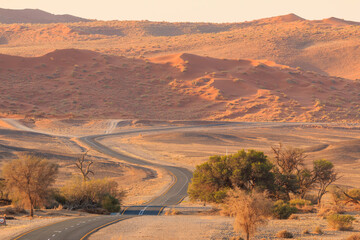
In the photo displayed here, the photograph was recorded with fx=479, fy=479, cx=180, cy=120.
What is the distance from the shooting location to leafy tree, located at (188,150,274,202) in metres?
34.9

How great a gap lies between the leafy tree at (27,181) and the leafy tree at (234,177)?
1093 centimetres

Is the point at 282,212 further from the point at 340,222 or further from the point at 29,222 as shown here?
the point at 29,222

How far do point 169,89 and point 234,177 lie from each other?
8258 cm

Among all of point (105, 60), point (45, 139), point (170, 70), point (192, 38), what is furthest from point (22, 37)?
point (45, 139)

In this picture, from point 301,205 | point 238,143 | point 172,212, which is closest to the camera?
point 172,212

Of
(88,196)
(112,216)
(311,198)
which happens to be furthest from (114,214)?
(311,198)

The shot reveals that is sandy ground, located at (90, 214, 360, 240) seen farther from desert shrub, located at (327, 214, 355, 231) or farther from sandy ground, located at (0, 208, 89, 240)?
sandy ground, located at (0, 208, 89, 240)

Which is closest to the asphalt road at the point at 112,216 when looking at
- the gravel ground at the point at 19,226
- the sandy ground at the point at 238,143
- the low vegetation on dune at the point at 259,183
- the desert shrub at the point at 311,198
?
the gravel ground at the point at 19,226

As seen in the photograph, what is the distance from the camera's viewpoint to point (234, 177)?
34.8m

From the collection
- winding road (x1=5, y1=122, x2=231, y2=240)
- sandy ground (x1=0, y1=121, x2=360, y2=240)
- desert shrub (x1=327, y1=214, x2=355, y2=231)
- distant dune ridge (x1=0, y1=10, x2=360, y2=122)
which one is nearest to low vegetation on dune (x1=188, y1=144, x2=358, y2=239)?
sandy ground (x1=0, y1=121, x2=360, y2=240)

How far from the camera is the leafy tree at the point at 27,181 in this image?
3362 centimetres

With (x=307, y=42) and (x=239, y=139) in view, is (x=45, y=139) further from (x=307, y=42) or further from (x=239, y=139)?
(x=307, y=42)

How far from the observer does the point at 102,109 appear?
104438mm

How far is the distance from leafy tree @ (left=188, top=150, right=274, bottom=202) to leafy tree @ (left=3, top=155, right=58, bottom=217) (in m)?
10.9
